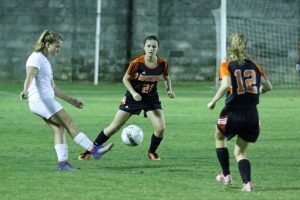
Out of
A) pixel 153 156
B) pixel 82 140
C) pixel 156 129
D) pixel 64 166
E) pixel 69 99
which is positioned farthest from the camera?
pixel 156 129

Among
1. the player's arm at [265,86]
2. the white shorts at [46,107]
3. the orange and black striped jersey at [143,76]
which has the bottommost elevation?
the white shorts at [46,107]

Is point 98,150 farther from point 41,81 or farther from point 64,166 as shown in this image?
point 41,81

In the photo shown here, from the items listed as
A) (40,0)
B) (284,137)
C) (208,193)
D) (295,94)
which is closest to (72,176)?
(208,193)

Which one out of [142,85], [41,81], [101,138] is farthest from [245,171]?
[101,138]

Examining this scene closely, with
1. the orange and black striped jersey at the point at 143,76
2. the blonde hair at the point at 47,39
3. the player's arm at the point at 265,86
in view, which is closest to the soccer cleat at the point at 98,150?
the orange and black striped jersey at the point at 143,76

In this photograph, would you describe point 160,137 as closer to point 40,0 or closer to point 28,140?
point 28,140

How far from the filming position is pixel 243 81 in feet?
30.8

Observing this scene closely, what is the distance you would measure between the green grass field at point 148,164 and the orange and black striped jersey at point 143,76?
36.1 inches

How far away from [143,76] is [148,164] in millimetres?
1372

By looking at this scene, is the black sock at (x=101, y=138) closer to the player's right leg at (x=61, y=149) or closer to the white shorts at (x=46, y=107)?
the player's right leg at (x=61, y=149)

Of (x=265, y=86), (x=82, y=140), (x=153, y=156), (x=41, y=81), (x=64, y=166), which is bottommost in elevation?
(x=153, y=156)

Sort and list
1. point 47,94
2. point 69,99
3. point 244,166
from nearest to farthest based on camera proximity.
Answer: point 244,166
point 47,94
point 69,99

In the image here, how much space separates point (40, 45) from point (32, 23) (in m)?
25.1

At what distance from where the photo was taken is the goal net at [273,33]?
3512 centimetres
